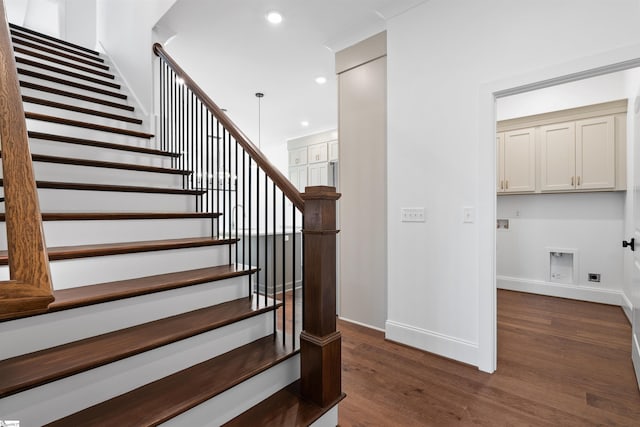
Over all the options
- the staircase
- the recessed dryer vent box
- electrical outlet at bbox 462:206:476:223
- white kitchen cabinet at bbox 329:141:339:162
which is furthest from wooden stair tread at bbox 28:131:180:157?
the recessed dryer vent box

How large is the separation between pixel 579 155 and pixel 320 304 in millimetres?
4250

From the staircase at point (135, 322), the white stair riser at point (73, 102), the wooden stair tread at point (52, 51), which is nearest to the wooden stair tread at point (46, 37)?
the wooden stair tread at point (52, 51)

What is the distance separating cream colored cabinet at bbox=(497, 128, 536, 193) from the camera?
439 centimetres

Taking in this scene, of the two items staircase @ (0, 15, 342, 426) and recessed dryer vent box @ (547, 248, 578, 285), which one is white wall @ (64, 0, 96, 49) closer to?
staircase @ (0, 15, 342, 426)

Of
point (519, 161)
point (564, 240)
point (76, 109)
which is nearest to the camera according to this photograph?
point (76, 109)

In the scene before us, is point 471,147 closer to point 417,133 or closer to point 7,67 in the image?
point 417,133

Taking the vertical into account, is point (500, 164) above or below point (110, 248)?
above

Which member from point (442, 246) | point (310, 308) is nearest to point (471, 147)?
point (442, 246)

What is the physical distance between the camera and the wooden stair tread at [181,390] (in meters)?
1.17

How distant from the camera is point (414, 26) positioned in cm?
270

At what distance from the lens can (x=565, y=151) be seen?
412cm

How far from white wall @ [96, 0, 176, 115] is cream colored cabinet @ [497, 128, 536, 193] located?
14.8ft

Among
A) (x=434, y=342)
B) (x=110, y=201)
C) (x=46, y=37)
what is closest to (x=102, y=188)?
(x=110, y=201)

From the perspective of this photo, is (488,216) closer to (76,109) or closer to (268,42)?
(268,42)
